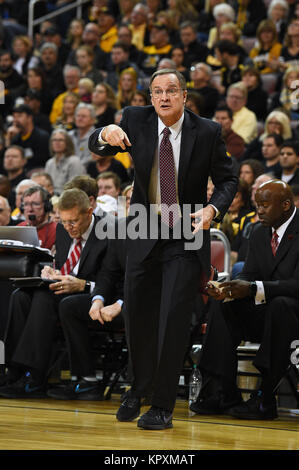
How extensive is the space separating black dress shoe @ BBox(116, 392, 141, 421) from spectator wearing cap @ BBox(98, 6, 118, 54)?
9118 millimetres

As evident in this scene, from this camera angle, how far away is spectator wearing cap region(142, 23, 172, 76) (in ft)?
36.5

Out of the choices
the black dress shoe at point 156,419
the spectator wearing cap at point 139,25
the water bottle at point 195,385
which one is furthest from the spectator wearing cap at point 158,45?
the black dress shoe at point 156,419

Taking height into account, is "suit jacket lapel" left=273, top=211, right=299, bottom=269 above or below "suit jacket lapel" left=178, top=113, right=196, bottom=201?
below

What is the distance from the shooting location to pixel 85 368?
17.1 feet

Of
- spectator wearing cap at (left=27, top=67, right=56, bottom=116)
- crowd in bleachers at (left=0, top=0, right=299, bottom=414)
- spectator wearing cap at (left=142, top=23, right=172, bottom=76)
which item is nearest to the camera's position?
crowd in bleachers at (left=0, top=0, right=299, bottom=414)

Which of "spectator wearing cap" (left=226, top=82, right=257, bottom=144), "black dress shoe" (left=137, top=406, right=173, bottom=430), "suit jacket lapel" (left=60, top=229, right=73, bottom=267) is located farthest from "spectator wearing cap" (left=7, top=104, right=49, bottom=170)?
"black dress shoe" (left=137, top=406, right=173, bottom=430)

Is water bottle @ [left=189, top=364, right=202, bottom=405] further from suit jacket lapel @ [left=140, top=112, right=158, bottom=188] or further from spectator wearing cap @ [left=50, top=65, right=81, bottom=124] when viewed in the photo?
spectator wearing cap @ [left=50, top=65, right=81, bottom=124]

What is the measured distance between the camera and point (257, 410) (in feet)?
14.6

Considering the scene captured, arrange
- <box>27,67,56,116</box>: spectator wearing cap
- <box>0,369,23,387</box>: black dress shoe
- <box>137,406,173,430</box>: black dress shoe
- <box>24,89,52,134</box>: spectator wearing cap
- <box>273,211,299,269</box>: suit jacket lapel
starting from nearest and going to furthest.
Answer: <box>137,406,173,430</box>: black dress shoe
<box>273,211,299,269</box>: suit jacket lapel
<box>0,369,23,387</box>: black dress shoe
<box>24,89,52,134</box>: spectator wearing cap
<box>27,67,56,116</box>: spectator wearing cap

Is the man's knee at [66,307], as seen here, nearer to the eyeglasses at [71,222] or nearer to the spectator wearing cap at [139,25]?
the eyeglasses at [71,222]

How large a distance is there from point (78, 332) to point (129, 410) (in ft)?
4.17

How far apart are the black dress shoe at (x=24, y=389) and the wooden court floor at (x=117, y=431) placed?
352 millimetres
